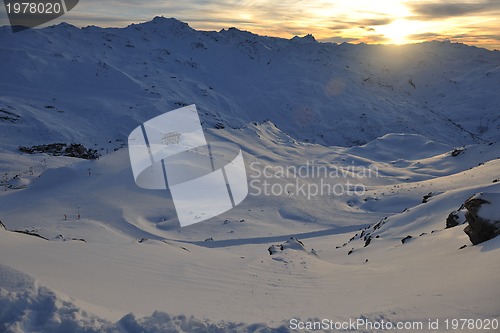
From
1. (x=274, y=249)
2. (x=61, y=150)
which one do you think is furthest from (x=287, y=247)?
(x=61, y=150)

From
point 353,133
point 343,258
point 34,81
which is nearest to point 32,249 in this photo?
point 343,258

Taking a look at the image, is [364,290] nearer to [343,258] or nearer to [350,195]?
[343,258]

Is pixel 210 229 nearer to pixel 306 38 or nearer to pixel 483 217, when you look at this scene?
pixel 483 217

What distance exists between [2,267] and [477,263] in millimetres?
6345

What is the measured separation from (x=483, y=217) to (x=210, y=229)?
10.3 metres

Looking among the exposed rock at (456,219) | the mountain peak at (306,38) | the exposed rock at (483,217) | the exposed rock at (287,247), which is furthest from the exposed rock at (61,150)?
the mountain peak at (306,38)

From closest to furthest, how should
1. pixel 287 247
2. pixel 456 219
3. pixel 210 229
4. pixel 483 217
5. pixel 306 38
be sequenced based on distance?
pixel 483 217
pixel 287 247
pixel 456 219
pixel 210 229
pixel 306 38

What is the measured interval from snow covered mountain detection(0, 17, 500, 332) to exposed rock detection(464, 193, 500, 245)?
1.15 ft

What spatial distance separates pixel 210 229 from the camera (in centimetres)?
1542

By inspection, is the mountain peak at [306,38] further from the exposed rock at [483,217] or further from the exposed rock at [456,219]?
the exposed rock at [483,217]

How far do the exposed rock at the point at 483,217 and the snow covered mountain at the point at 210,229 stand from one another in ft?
1.15

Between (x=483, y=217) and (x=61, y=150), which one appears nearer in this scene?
(x=483, y=217)

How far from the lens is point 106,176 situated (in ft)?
60.3

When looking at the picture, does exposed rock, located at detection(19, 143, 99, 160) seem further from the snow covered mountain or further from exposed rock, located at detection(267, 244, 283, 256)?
exposed rock, located at detection(267, 244, 283, 256)
